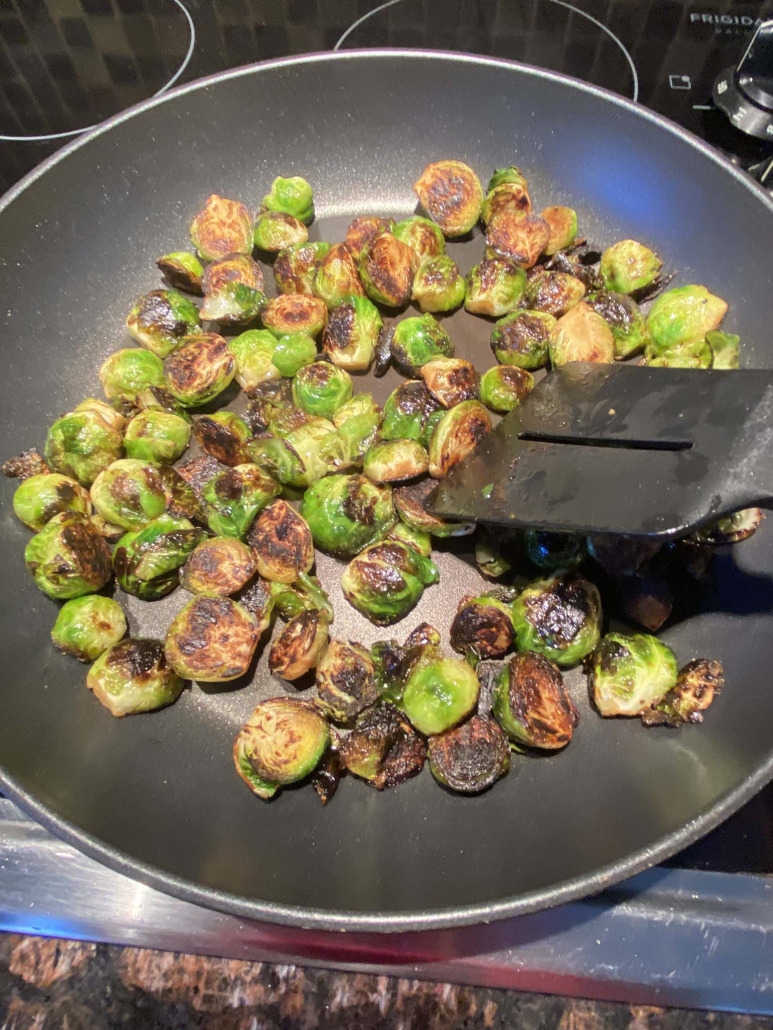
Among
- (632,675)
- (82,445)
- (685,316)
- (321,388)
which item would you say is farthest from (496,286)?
(82,445)

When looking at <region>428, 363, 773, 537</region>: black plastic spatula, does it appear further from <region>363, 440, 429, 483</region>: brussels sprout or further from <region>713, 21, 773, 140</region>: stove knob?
<region>713, 21, 773, 140</region>: stove knob

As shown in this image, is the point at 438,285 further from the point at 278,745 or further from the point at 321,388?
the point at 278,745

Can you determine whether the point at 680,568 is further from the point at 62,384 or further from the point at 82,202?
the point at 82,202

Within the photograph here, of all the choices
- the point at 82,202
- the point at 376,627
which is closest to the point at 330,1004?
the point at 376,627

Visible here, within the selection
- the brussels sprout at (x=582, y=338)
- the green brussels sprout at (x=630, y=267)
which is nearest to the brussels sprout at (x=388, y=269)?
the brussels sprout at (x=582, y=338)

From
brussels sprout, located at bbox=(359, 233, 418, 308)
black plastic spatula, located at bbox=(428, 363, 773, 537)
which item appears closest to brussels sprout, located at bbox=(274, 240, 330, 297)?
brussels sprout, located at bbox=(359, 233, 418, 308)

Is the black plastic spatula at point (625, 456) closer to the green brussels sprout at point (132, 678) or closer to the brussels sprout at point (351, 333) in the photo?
the brussels sprout at point (351, 333)

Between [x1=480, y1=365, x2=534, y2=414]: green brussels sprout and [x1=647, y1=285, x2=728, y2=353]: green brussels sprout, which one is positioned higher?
[x1=647, y1=285, x2=728, y2=353]: green brussels sprout
